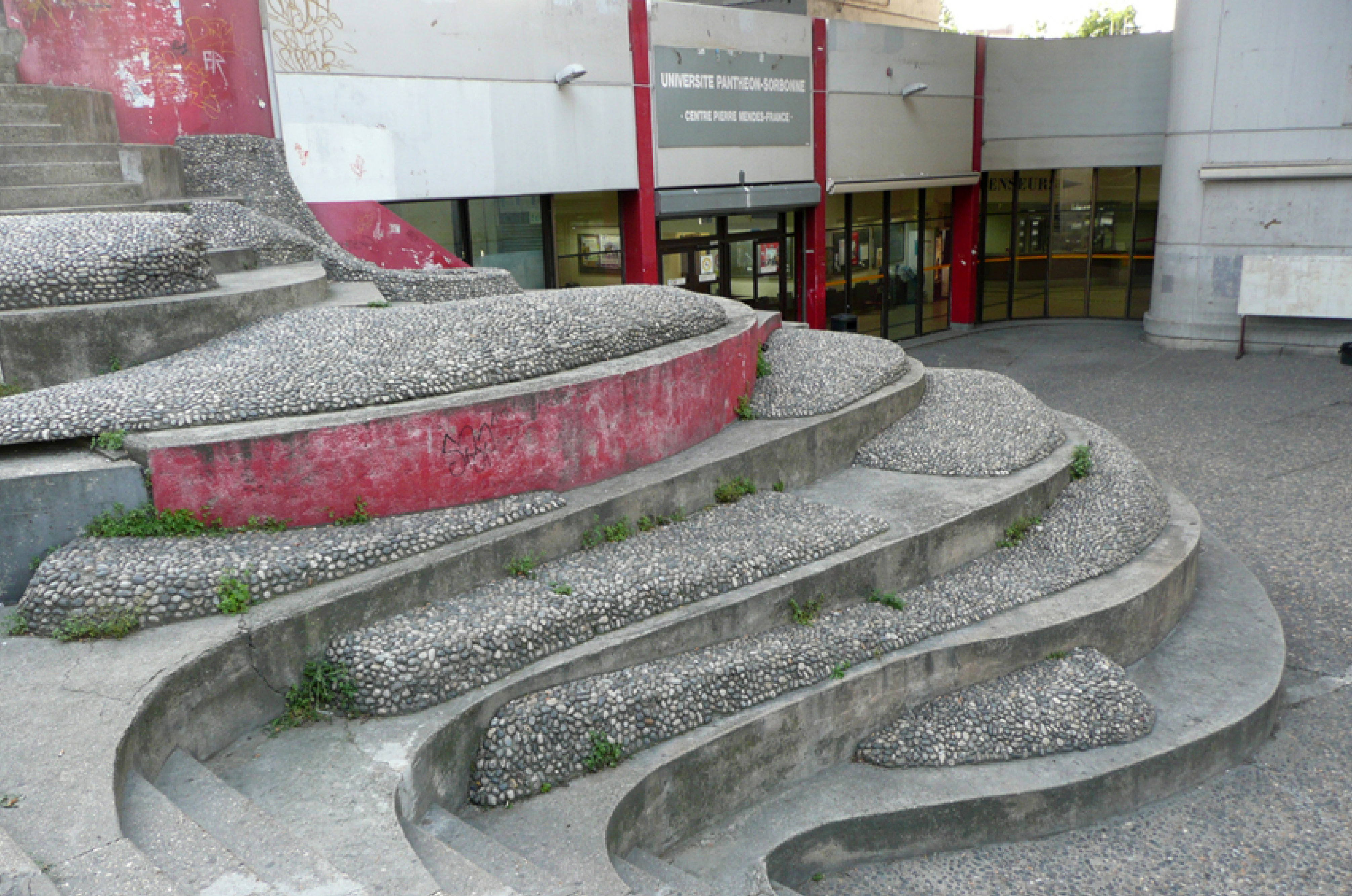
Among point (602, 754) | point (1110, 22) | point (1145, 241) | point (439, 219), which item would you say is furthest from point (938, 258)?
point (1110, 22)

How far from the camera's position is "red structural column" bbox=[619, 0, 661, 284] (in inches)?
591

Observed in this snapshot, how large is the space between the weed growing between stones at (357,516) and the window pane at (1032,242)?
62.9ft

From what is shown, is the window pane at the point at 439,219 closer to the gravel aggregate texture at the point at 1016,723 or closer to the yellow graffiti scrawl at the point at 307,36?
the yellow graffiti scrawl at the point at 307,36

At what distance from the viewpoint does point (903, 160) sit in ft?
65.3

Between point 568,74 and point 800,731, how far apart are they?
10342mm

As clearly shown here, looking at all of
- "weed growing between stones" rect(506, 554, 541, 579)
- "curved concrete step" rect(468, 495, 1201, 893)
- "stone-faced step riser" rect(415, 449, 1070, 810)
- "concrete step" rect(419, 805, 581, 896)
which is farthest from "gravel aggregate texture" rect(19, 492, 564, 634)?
"curved concrete step" rect(468, 495, 1201, 893)

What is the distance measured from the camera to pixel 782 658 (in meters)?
6.57

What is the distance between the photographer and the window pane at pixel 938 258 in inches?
847

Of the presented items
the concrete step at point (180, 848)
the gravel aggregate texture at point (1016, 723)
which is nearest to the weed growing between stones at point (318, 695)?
the concrete step at point (180, 848)

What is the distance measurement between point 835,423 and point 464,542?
3.94 meters

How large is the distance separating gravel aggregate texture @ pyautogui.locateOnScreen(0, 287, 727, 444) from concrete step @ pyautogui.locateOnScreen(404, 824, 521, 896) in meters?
3.00

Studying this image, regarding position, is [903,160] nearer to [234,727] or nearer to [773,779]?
[773,779]

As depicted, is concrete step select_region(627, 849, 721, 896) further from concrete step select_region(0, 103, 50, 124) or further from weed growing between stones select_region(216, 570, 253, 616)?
concrete step select_region(0, 103, 50, 124)

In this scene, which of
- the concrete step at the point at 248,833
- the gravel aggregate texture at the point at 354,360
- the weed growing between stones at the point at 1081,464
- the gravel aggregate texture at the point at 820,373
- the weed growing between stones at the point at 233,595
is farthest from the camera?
the weed growing between stones at the point at 1081,464
